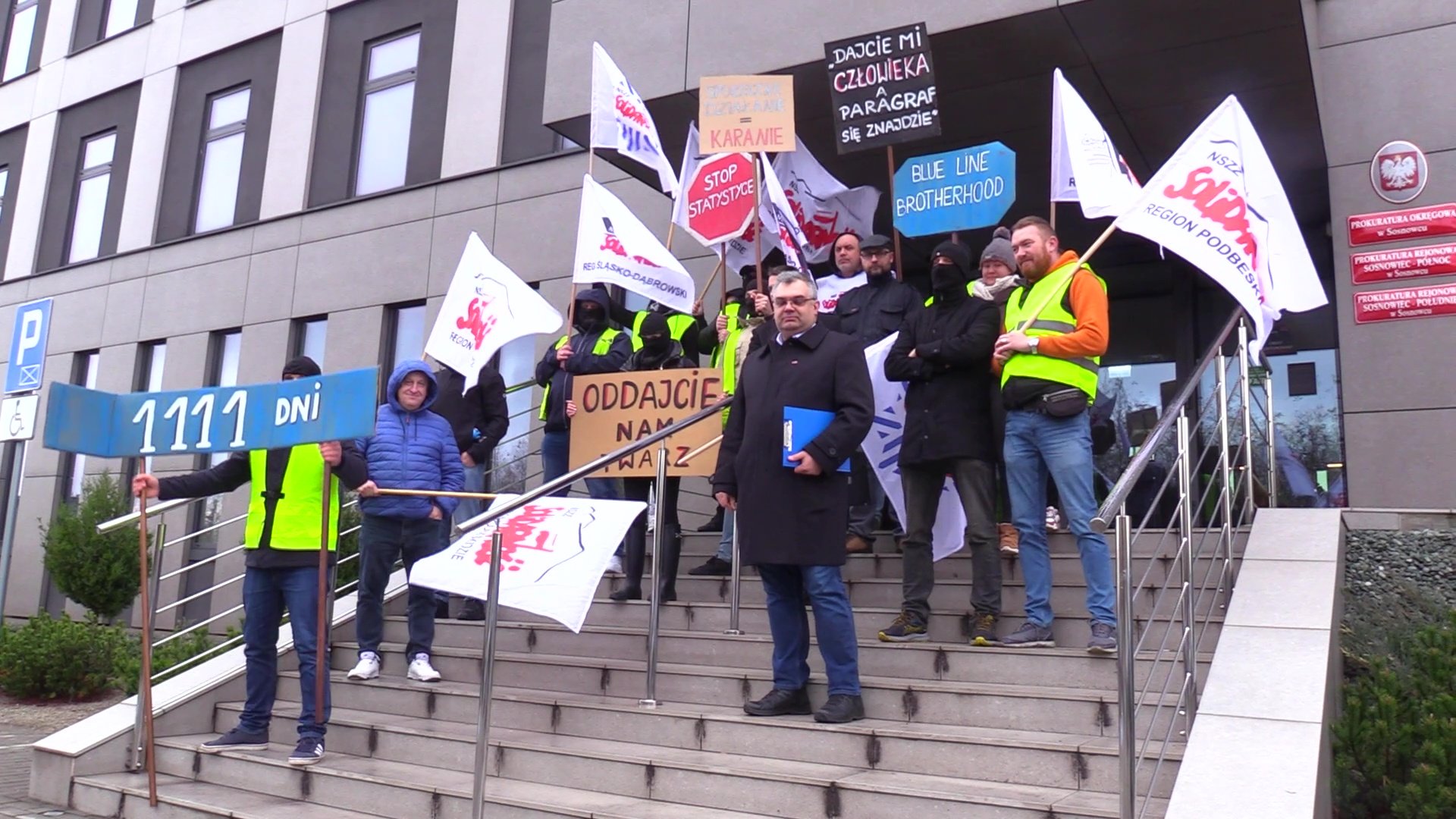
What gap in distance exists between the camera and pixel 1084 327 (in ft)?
18.6

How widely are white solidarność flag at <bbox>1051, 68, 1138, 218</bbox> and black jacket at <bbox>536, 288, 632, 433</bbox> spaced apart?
9.93ft

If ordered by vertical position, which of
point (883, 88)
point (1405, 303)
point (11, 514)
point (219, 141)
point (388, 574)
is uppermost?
point (219, 141)

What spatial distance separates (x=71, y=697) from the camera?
10938 mm

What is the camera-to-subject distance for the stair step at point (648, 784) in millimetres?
4523

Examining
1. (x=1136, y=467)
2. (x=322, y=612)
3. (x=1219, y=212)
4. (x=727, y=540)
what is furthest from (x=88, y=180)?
(x=1136, y=467)

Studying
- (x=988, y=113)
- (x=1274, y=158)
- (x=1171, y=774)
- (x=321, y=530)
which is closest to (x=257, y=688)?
(x=321, y=530)

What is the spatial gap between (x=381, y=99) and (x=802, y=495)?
12.1m

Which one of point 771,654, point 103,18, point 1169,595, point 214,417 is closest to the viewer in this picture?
point 214,417

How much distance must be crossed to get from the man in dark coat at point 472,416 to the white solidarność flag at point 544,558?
2328mm

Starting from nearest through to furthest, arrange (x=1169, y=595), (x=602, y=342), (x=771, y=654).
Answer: (x=1169, y=595) → (x=771, y=654) → (x=602, y=342)

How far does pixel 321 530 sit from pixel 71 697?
6.26 metres

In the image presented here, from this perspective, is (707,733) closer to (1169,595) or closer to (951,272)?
(1169,595)

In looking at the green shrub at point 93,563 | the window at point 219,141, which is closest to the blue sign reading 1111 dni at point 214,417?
the green shrub at point 93,563

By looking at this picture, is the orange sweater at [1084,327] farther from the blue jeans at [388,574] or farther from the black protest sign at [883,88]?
the blue jeans at [388,574]
